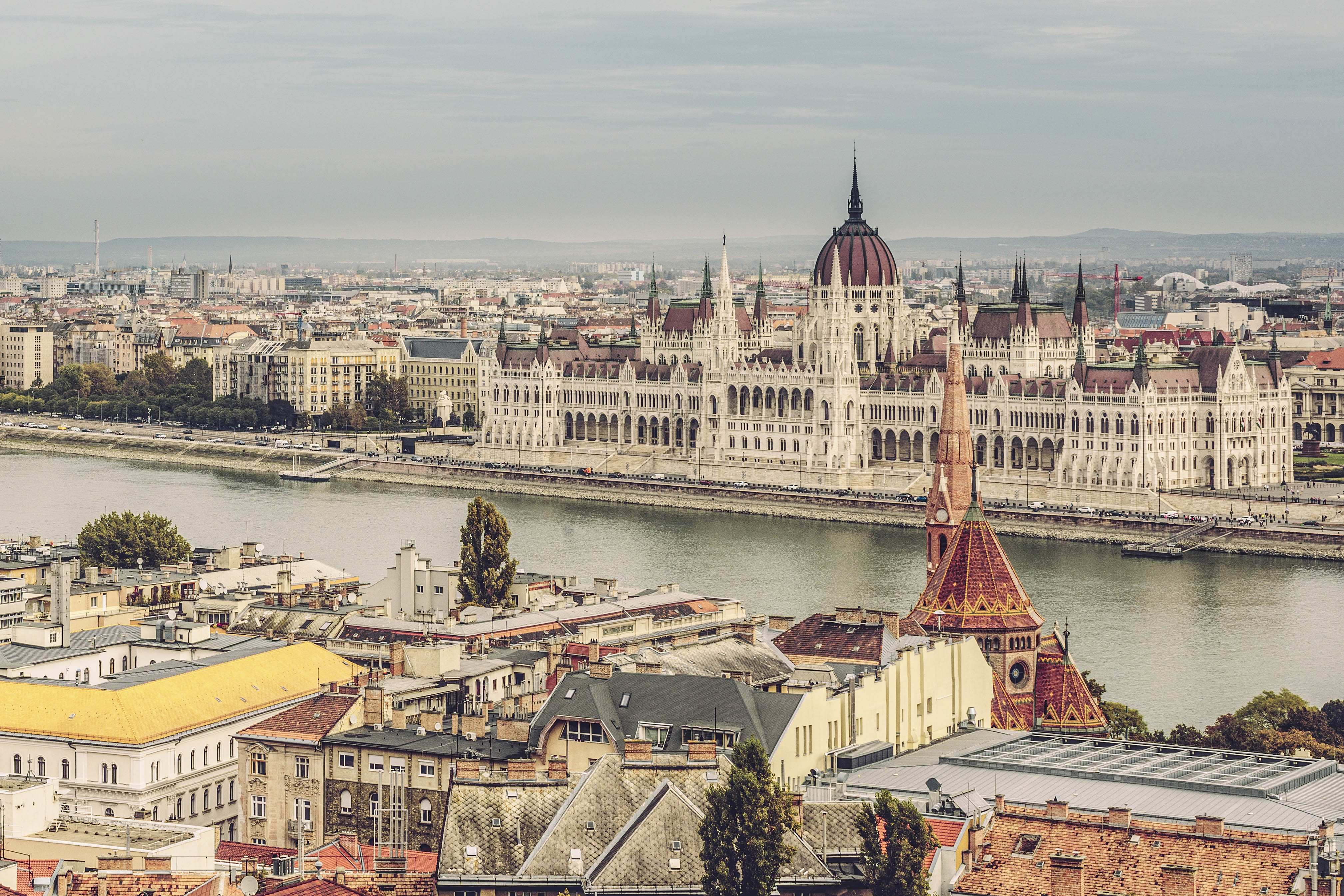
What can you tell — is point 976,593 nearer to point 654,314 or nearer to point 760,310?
point 760,310

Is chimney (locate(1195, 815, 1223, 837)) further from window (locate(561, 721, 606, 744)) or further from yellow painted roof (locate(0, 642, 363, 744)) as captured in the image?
yellow painted roof (locate(0, 642, 363, 744))

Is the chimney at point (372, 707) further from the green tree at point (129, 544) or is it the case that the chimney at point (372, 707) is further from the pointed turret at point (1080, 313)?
the pointed turret at point (1080, 313)

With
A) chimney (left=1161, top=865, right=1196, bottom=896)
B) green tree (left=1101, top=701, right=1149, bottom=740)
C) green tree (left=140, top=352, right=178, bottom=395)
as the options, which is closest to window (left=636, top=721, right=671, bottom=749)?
chimney (left=1161, top=865, right=1196, bottom=896)

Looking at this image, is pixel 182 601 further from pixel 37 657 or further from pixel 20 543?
pixel 20 543

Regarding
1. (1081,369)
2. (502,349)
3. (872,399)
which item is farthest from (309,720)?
(502,349)

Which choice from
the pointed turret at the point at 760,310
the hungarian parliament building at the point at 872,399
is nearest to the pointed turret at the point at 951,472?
the hungarian parliament building at the point at 872,399

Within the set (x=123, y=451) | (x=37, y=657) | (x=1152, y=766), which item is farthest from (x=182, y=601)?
(x=123, y=451)
